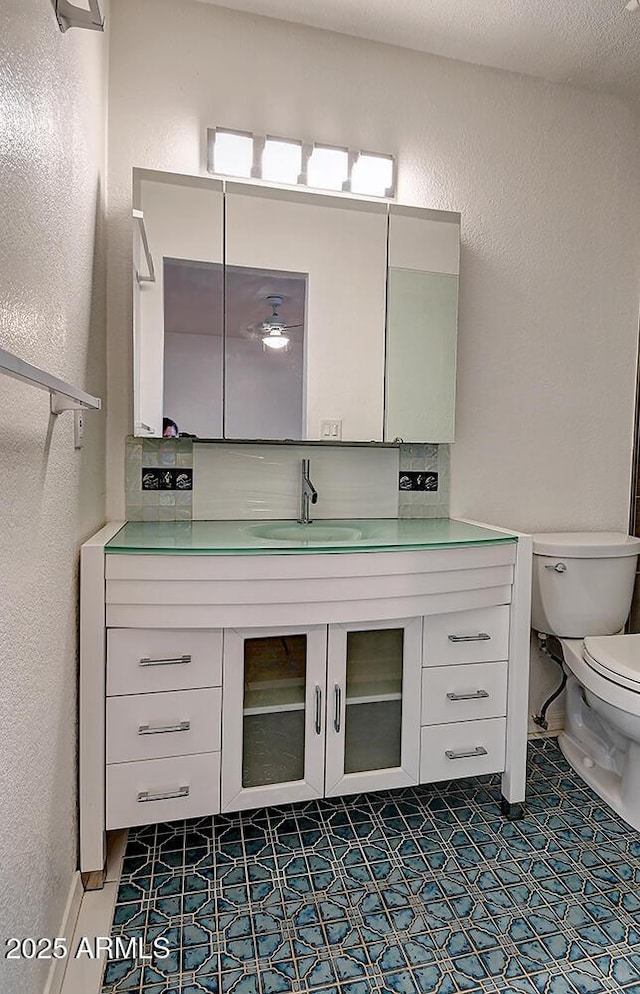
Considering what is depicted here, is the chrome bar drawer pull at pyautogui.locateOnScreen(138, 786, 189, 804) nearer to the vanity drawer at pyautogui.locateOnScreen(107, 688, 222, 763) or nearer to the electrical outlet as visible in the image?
the vanity drawer at pyautogui.locateOnScreen(107, 688, 222, 763)

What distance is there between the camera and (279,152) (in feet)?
6.53

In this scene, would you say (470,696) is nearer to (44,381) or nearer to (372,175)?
(44,381)

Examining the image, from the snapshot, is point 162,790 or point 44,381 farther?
point 162,790

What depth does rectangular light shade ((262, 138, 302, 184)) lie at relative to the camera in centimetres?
198

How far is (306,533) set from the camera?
193 cm

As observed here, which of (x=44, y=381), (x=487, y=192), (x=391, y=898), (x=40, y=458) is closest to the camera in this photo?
(x=44, y=381)

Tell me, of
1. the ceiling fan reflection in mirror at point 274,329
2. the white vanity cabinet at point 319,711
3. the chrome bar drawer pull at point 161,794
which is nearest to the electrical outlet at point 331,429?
the ceiling fan reflection in mirror at point 274,329

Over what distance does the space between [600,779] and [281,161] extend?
7.38 ft

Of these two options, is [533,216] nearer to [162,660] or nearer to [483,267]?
[483,267]

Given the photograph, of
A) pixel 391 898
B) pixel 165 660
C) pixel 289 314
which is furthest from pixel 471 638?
pixel 289 314

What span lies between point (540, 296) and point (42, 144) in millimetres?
1810

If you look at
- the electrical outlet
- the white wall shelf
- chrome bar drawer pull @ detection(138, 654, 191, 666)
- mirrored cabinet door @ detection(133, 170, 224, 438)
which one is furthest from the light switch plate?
the electrical outlet

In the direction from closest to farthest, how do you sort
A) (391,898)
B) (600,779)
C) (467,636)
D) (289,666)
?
(391,898) → (289,666) → (467,636) → (600,779)

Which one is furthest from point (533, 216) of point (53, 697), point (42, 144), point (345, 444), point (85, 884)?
point (85, 884)
